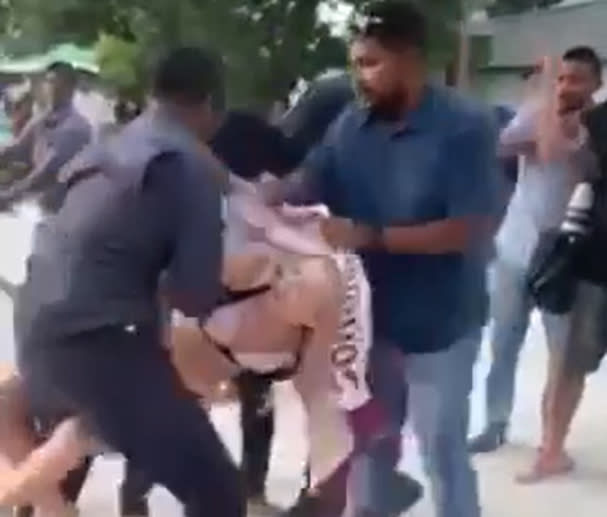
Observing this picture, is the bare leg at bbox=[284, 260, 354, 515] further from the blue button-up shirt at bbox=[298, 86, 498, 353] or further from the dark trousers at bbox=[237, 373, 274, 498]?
the dark trousers at bbox=[237, 373, 274, 498]

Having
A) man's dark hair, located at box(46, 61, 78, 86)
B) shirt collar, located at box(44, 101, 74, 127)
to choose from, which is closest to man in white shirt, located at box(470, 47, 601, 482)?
shirt collar, located at box(44, 101, 74, 127)

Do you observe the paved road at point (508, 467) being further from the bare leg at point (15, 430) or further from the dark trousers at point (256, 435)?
the bare leg at point (15, 430)

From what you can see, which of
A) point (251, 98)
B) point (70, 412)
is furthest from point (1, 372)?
point (251, 98)

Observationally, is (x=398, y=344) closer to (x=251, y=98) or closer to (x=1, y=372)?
(x=1, y=372)

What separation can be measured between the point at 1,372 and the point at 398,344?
3.93ft

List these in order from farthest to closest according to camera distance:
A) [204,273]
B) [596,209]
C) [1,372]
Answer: [596,209]
[1,372]
[204,273]

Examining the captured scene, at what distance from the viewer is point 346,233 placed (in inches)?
177

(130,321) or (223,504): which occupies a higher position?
(130,321)

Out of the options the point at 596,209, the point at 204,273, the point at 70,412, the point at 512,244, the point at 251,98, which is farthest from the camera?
the point at 251,98

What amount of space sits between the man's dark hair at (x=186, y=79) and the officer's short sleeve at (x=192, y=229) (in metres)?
0.31

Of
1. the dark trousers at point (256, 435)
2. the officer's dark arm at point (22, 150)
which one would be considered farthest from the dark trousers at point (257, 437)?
the officer's dark arm at point (22, 150)

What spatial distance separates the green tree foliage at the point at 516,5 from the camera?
49.7ft

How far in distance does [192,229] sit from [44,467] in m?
0.98

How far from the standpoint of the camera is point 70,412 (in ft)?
14.0
